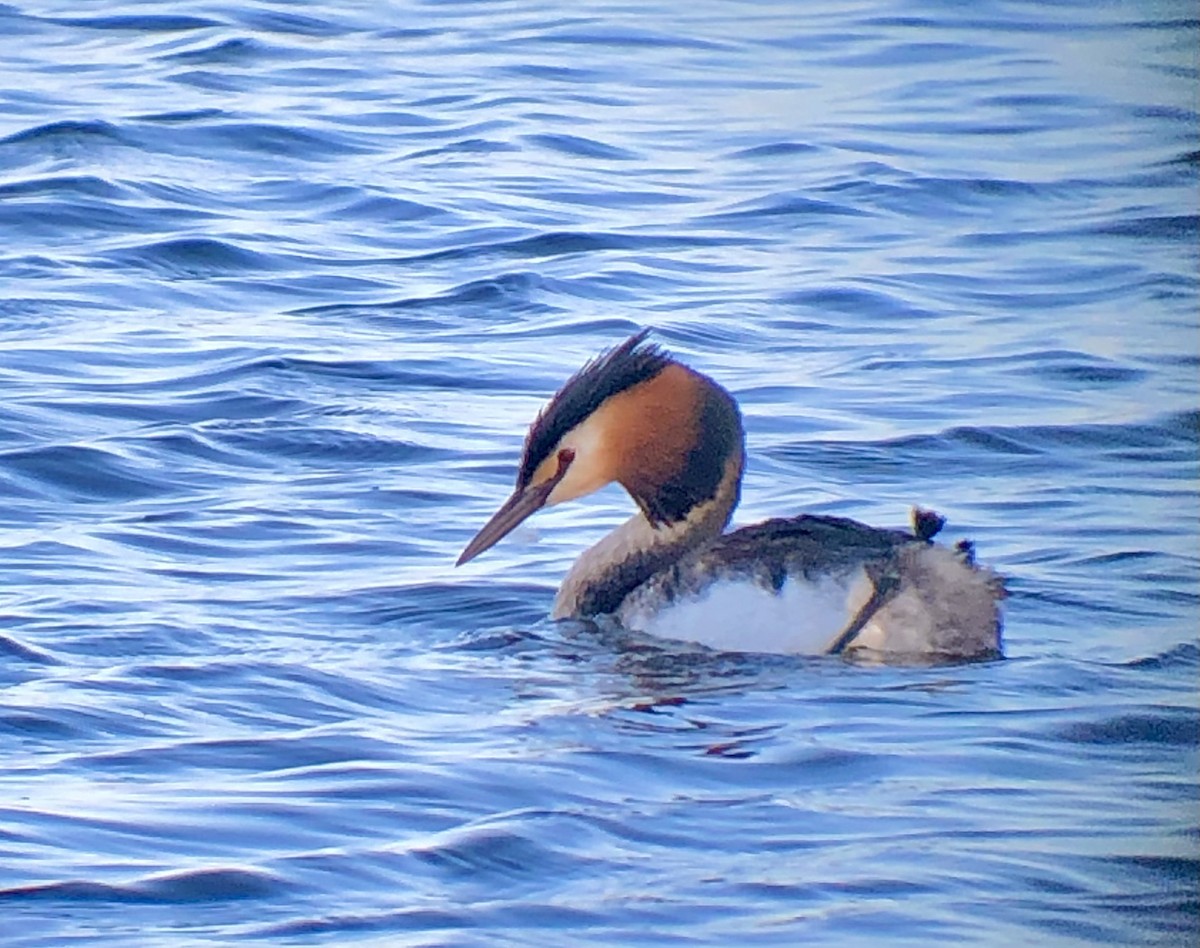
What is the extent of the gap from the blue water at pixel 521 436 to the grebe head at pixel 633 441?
0.38 meters

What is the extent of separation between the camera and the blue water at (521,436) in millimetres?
5707

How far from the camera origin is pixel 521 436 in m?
10.0

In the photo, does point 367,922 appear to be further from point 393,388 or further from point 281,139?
point 281,139

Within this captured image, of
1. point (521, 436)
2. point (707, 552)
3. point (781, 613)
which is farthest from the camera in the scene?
point (521, 436)

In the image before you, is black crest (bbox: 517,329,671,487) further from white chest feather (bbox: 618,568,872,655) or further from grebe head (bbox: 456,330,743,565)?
white chest feather (bbox: 618,568,872,655)

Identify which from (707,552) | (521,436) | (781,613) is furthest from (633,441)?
(521,436)

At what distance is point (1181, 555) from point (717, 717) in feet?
7.17

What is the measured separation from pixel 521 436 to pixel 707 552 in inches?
90.1

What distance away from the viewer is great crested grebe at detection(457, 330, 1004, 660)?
760 cm

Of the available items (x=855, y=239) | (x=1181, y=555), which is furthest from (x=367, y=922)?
(x=855, y=239)

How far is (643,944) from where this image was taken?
5.24 metres

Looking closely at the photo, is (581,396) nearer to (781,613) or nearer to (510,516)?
(510,516)

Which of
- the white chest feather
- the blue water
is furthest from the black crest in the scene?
the white chest feather

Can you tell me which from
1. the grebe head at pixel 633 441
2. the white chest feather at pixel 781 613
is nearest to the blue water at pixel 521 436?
the white chest feather at pixel 781 613
